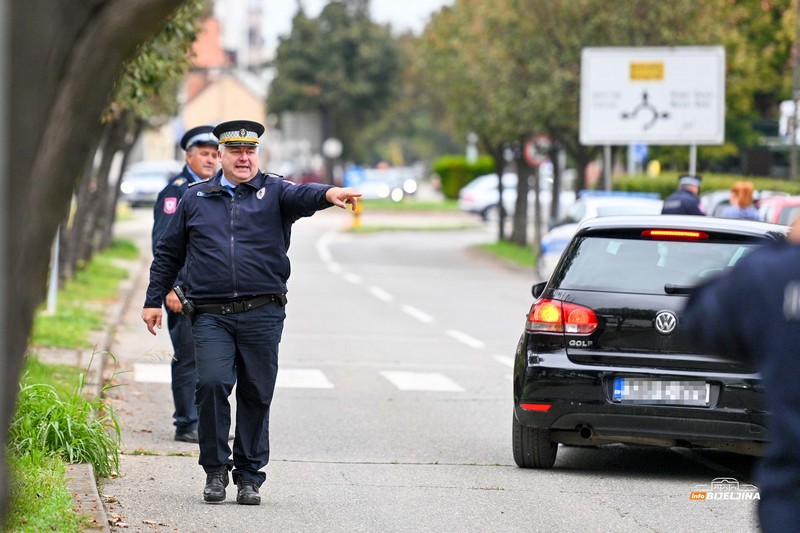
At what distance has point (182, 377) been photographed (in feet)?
31.1

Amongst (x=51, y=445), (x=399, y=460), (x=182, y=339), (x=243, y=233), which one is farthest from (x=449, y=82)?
(x=243, y=233)

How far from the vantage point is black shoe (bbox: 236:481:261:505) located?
726 cm

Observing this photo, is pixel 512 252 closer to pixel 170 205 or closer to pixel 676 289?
pixel 170 205

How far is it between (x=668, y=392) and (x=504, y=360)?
22.4ft

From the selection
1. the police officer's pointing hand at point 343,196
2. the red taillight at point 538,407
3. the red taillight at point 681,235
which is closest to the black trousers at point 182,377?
the red taillight at point 538,407

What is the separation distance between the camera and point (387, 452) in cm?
914

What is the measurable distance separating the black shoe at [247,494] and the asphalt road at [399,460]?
0.05 metres

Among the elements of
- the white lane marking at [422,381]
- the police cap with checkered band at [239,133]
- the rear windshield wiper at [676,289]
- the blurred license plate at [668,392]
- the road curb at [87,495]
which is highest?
the police cap with checkered band at [239,133]

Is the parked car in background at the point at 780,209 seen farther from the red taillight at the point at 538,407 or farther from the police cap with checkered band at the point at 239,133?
the police cap with checkered band at the point at 239,133

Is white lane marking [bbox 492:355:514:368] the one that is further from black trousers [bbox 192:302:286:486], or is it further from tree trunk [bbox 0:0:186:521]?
tree trunk [bbox 0:0:186:521]

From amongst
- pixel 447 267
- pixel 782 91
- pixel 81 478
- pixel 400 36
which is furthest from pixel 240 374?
pixel 400 36

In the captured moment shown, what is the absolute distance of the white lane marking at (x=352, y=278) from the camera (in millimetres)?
25703

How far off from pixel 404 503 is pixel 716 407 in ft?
5.61

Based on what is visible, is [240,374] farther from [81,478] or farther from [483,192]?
[483,192]
